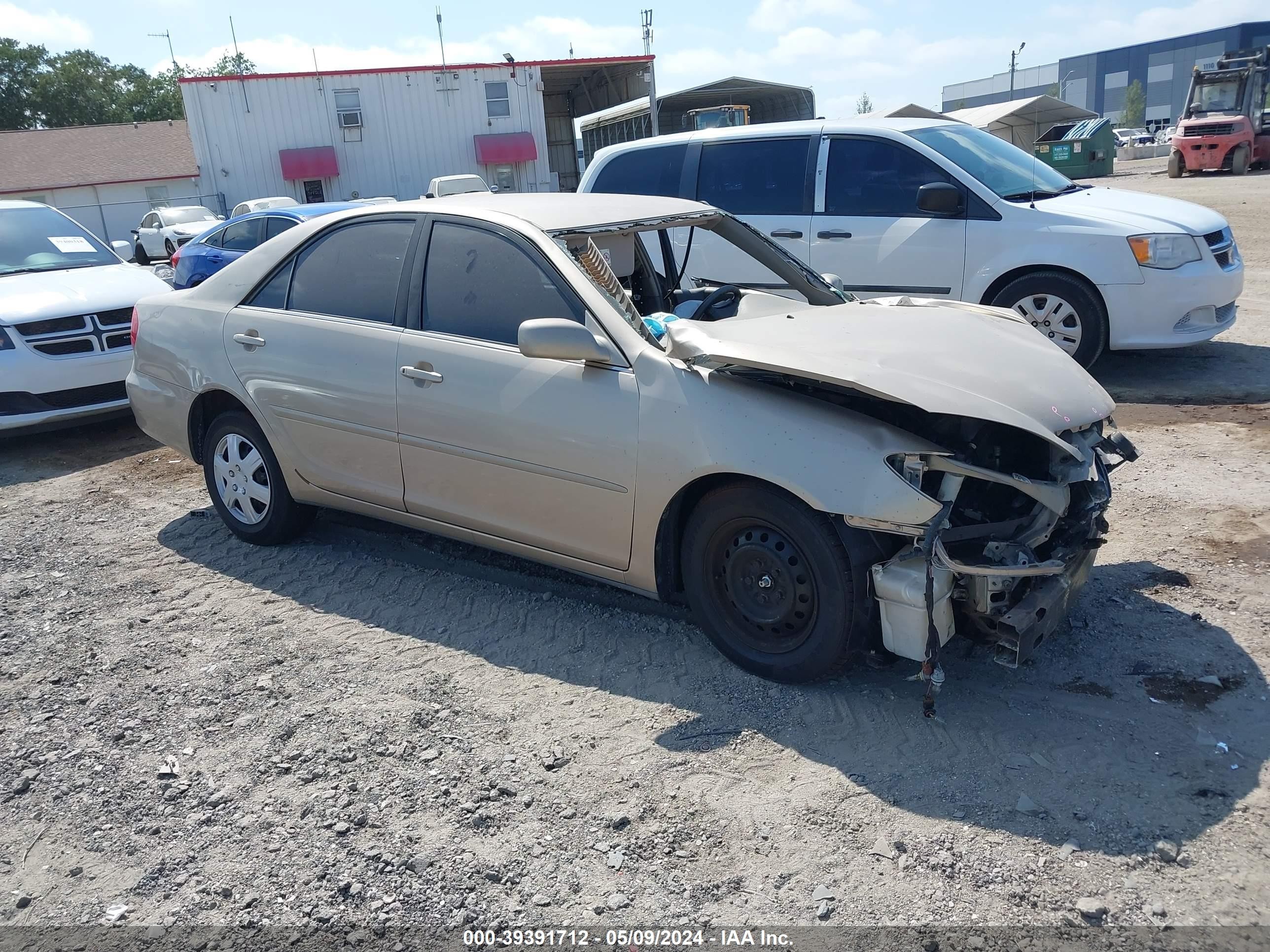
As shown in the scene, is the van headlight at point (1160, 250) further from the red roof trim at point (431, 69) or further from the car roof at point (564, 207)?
the red roof trim at point (431, 69)

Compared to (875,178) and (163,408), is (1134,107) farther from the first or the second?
(163,408)

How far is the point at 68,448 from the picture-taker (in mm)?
7637

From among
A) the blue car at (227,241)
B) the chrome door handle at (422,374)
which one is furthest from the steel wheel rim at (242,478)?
the blue car at (227,241)

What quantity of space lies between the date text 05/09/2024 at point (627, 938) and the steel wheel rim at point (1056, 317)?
19.0 ft

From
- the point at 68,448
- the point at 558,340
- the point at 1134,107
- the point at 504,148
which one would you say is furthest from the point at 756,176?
the point at 1134,107

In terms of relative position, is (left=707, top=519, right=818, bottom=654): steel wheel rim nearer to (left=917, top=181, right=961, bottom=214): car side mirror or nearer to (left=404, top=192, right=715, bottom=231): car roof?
(left=404, top=192, right=715, bottom=231): car roof

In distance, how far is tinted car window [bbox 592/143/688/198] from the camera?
8.35 metres

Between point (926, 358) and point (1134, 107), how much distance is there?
3615 inches

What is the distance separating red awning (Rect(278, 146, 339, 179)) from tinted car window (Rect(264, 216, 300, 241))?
71.9 ft

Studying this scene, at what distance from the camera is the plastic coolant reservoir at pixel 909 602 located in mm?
3188

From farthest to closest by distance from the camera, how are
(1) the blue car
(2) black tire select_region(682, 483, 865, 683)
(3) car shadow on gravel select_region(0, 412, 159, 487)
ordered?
1. (1) the blue car
2. (3) car shadow on gravel select_region(0, 412, 159, 487)
3. (2) black tire select_region(682, 483, 865, 683)

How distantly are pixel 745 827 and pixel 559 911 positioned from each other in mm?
611

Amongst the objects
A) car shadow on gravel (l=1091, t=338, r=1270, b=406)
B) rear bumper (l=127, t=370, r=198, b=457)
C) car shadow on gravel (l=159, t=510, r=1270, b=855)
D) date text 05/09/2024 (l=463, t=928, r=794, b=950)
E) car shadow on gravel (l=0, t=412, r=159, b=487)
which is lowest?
car shadow on gravel (l=0, t=412, r=159, b=487)

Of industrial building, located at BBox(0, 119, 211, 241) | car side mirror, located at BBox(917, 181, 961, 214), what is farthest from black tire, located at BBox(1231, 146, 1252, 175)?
industrial building, located at BBox(0, 119, 211, 241)
